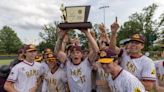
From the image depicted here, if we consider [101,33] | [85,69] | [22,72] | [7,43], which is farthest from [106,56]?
[7,43]

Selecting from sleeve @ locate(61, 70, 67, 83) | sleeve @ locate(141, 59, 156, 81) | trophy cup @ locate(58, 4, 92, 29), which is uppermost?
trophy cup @ locate(58, 4, 92, 29)

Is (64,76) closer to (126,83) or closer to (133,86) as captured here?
(126,83)

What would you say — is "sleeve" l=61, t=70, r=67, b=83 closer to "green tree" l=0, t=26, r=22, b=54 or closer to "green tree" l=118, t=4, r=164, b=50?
"green tree" l=118, t=4, r=164, b=50

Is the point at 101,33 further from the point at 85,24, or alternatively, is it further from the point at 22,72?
the point at 22,72

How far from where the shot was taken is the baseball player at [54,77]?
23.4 ft

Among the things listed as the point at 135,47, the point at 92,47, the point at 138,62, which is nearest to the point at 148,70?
the point at 138,62

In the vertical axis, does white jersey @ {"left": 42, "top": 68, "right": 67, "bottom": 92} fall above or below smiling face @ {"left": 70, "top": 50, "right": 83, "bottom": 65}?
below

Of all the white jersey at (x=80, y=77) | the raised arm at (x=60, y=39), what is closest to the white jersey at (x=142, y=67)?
the white jersey at (x=80, y=77)

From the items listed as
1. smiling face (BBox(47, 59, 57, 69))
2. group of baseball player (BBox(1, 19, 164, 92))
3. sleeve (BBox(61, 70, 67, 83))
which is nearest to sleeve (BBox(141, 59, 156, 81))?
group of baseball player (BBox(1, 19, 164, 92))

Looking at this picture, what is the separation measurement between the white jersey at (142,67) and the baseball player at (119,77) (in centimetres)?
127

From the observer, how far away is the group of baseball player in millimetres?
6328

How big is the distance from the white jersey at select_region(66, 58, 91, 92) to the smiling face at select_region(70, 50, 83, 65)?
0.25 feet

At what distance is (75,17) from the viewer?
677 cm

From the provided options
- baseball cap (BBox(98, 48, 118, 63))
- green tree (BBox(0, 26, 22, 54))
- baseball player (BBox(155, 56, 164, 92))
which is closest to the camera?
baseball cap (BBox(98, 48, 118, 63))
